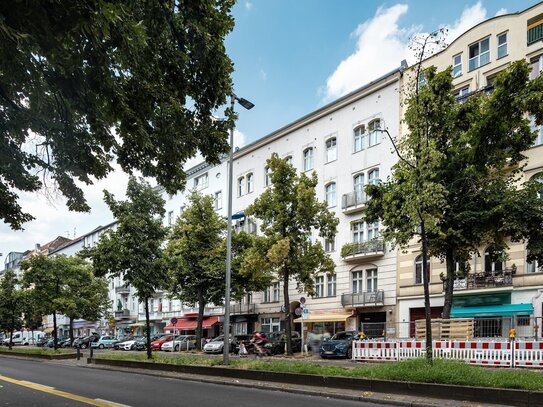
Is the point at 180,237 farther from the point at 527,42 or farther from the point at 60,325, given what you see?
the point at 60,325

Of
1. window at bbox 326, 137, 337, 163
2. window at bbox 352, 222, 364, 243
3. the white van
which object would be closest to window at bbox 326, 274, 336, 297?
window at bbox 352, 222, 364, 243

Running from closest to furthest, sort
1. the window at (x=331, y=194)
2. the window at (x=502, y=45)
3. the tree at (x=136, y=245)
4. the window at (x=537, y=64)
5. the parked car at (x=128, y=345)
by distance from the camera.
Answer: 1. the tree at (x=136, y=245)
2. the window at (x=537, y=64)
3. the window at (x=502, y=45)
4. the window at (x=331, y=194)
5. the parked car at (x=128, y=345)

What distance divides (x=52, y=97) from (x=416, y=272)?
93.7ft

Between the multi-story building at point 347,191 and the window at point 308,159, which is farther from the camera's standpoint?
the window at point 308,159

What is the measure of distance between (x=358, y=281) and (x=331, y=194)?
7117 millimetres

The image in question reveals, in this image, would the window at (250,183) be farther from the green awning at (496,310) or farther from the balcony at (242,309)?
the green awning at (496,310)

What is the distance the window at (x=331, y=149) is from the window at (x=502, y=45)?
13432 mm

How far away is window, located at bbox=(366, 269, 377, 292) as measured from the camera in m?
35.0

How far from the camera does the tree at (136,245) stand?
75.0 ft

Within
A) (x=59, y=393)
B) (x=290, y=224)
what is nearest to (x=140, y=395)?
(x=59, y=393)

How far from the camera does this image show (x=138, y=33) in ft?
18.0

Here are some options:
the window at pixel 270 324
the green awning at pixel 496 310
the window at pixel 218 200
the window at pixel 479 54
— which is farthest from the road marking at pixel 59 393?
the window at pixel 218 200

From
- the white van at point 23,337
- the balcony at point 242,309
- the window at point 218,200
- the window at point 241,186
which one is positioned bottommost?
the white van at point 23,337

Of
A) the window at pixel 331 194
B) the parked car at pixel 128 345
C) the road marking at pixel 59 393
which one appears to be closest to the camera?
the road marking at pixel 59 393
